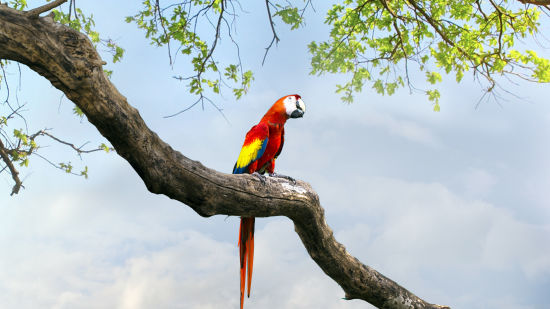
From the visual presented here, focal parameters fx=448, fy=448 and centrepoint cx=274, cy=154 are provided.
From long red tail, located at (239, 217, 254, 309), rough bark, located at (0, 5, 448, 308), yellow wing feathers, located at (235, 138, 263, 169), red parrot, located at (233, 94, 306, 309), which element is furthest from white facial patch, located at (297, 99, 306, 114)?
long red tail, located at (239, 217, 254, 309)

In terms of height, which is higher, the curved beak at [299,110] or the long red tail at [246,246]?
the curved beak at [299,110]

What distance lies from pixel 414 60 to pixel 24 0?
397 centimetres

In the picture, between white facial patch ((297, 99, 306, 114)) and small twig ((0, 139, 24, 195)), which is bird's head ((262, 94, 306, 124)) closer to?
white facial patch ((297, 99, 306, 114))

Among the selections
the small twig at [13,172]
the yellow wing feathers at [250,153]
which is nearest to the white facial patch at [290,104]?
the yellow wing feathers at [250,153]

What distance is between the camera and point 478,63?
4730 millimetres

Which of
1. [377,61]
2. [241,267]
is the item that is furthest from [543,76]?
[241,267]

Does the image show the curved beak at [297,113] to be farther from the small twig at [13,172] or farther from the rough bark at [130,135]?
the small twig at [13,172]

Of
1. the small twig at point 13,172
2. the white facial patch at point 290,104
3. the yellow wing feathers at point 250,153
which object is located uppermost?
the white facial patch at point 290,104

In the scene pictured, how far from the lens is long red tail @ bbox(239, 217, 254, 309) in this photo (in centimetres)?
309

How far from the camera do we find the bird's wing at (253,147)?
3180mm

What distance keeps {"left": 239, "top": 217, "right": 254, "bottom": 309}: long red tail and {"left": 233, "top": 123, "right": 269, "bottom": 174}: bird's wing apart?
0.39 m

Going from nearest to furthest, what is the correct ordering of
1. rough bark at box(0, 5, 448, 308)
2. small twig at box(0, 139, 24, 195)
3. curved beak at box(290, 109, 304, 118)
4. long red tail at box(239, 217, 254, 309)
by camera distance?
1. rough bark at box(0, 5, 448, 308)
2. long red tail at box(239, 217, 254, 309)
3. curved beak at box(290, 109, 304, 118)
4. small twig at box(0, 139, 24, 195)

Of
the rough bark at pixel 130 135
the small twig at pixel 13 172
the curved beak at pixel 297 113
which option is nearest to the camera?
the rough bark at pixel 130 135

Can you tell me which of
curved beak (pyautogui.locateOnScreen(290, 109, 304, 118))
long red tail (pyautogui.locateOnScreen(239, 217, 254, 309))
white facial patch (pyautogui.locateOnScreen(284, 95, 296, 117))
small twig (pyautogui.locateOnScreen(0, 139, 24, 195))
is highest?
white facial patch (pyautogui.locateOnScreen(284, 95, 296, 117))
